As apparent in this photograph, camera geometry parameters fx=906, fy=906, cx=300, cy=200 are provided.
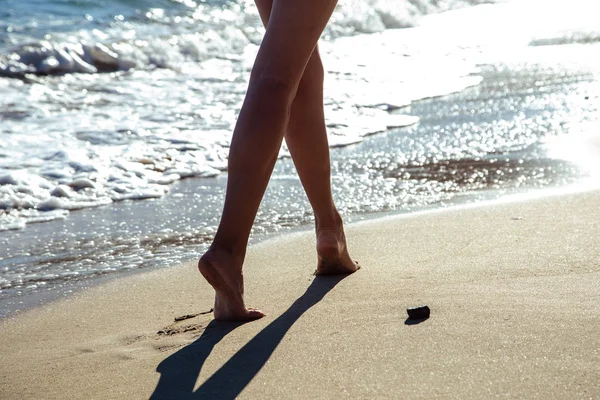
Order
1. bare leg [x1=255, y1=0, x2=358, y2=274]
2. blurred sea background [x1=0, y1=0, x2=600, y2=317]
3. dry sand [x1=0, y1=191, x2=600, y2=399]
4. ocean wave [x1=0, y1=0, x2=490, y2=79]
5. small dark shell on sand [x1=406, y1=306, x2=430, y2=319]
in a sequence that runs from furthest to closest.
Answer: ocean wave [x1=0, y1=0, x2=490, y2=79] → blurred sea background [x1=0, y1=0, x2=600, y2=317] → bare leg [x1=255, y1=0, x2=358, y2=274] → small dark shell on sand [x1=406, y1=306, x2=430, y2=319] → dry sand [x1=0, y1=191, x2=600, y2=399]

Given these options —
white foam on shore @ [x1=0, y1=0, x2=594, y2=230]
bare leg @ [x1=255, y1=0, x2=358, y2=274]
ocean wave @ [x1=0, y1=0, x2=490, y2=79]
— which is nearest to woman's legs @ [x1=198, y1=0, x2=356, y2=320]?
bare leg @ [x1=255, y1=0, x2=358, y2=274]

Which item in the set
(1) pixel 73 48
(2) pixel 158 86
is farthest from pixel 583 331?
(1) pixel 73 48

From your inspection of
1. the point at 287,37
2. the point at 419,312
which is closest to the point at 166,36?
the point at 287,37

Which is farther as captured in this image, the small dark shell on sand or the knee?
the knee

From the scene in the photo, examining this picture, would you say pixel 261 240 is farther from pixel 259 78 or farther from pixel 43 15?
pixel 43 15

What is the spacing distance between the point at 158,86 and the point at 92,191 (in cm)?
345

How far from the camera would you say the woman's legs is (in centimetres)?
210

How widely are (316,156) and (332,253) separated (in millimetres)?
275

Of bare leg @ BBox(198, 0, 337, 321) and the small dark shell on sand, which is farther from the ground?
bare leg @ BBox(198, 0, 337, 321)

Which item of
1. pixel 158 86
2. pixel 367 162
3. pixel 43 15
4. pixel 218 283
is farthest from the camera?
pixel 43 15

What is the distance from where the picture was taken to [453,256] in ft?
8.59

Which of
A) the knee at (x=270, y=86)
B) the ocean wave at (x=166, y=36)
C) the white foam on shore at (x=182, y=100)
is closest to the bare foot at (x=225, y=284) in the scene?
the knee at (x=270, y=86)

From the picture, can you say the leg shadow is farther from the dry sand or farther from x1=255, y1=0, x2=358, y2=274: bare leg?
x1=255, y1=0, x2=358, y2=274: bare leg

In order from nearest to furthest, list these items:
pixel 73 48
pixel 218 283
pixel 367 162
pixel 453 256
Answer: pixel 218 283 → pixel 453 256 → pixel 367 162 → pixel 73 48
